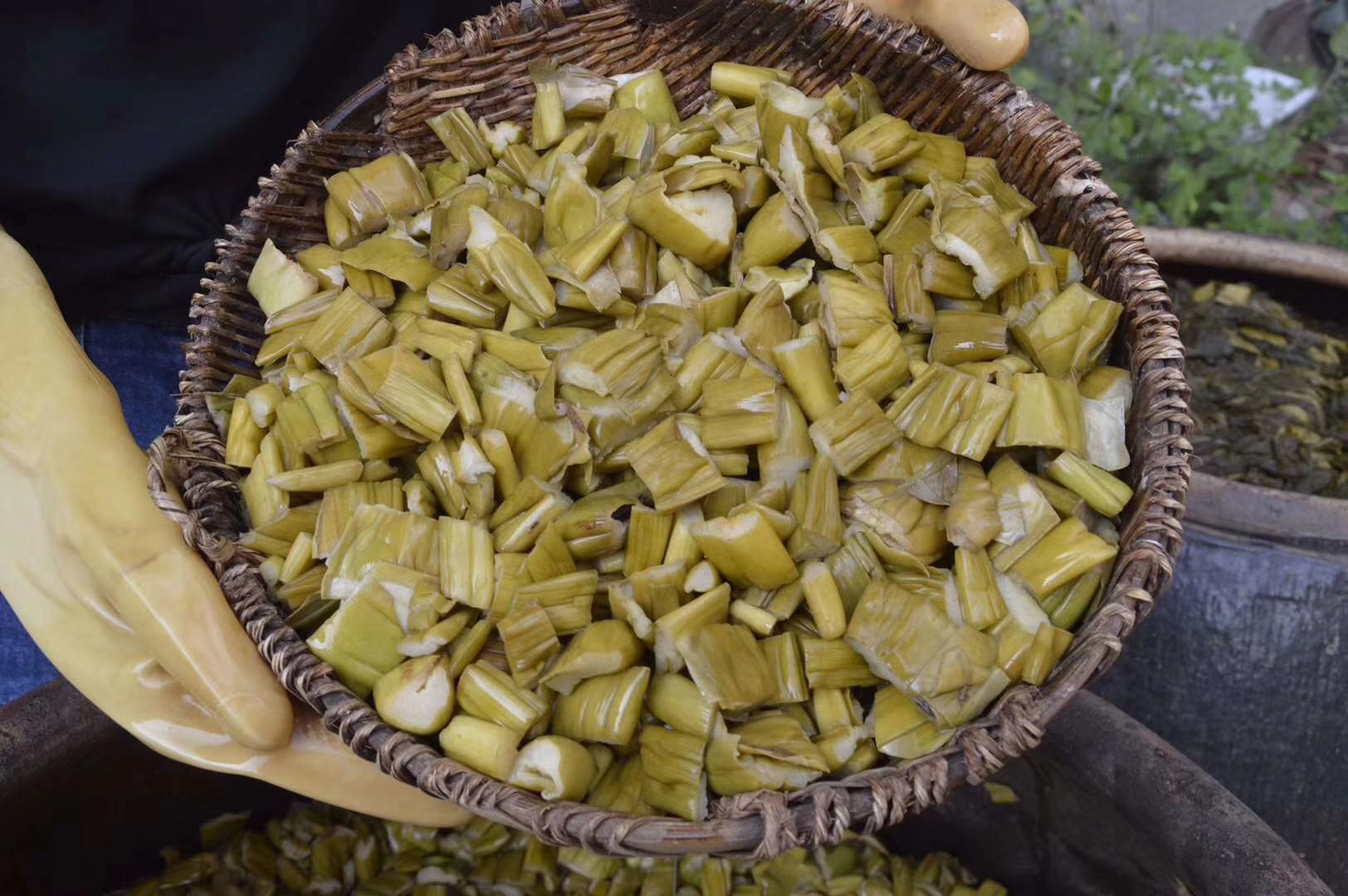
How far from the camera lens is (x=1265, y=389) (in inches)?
72.6

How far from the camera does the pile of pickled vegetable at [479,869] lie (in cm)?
143

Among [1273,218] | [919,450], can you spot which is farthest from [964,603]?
[1273,218]

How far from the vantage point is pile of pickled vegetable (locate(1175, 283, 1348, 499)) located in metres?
1.72

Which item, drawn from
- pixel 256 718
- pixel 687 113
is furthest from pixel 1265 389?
pixel 256 718

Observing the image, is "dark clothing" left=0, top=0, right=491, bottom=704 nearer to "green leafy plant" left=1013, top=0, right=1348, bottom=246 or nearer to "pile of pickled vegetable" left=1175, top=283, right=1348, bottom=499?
"pile of pickled vegetable" left=1175, top=283, right=1348, bottom=499

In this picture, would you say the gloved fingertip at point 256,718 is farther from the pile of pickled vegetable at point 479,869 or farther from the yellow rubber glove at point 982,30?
the yellow rubber glove at point 982,30

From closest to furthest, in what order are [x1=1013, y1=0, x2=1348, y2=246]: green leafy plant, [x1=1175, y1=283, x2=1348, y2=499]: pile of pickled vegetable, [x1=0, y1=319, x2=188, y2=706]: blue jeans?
[x1=0, y1=319, x2=188, y2=706]: blue jeans
[x1=1175, y1=283, x2=1348, y2=499]: pile of pickled vegetable
[x1=1013, y1=0, x2=1348, y2=246]: green leafy plant

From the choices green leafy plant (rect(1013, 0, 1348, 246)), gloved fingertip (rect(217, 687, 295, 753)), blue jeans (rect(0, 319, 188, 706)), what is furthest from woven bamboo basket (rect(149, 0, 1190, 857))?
green leafy plant (rect(1013, 0, 1348, 246))

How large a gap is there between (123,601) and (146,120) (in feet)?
2.13

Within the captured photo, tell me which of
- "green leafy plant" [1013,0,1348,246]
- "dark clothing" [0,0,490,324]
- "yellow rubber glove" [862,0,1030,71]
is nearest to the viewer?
"yellow rubber glove" [862,0,1030,71]

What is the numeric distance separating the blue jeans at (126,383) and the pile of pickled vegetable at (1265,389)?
1.45 m

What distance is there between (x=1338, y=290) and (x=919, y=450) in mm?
1158

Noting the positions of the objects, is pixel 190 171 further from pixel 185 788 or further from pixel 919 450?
pixel 919 450

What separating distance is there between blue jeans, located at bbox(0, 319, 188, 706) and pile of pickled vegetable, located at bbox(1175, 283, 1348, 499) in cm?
145
